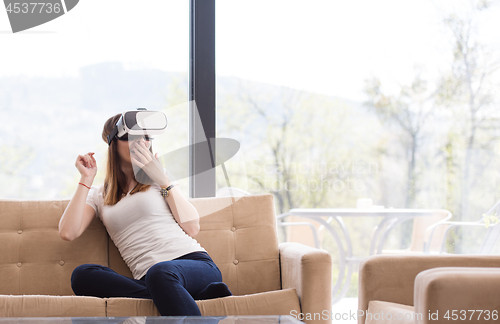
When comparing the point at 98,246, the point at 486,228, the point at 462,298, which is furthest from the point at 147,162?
the point at 486,228

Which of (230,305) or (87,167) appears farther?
(87,167)

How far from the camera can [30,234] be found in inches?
63.7

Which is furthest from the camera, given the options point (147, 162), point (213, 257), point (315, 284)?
point (213, 257)

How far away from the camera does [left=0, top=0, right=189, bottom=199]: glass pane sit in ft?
6.81

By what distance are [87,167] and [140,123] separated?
318 mm

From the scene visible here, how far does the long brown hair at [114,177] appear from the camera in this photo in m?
1.59

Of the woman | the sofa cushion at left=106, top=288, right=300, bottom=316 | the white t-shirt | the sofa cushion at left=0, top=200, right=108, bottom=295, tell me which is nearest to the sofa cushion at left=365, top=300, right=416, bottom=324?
the sofa cushion at left=106, top=288, right=300, bottom=316

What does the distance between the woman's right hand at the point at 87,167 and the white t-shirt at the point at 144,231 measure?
0.11 meters

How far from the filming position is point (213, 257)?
1694 millimetres

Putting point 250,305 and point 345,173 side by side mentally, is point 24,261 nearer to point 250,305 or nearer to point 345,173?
point 250,305

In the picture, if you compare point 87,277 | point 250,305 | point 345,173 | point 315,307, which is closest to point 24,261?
point 87,277

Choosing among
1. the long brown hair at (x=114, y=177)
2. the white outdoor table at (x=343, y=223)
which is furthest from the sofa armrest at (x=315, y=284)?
the white outdoor table at (x=343, y=223)

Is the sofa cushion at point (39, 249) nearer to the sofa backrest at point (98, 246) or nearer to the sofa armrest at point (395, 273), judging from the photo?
the sofa backrest at point (98, 246)

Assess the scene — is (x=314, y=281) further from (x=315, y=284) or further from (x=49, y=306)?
(x=49, y=306)
